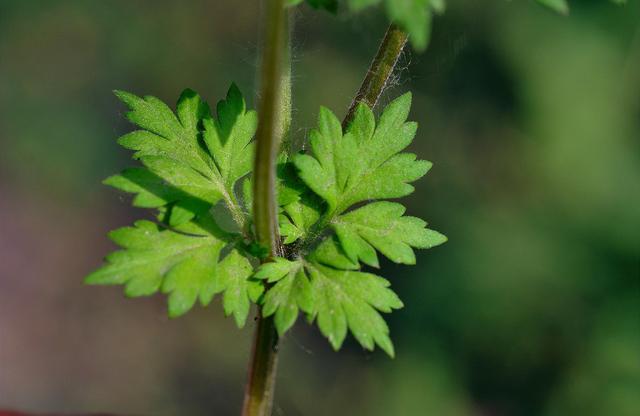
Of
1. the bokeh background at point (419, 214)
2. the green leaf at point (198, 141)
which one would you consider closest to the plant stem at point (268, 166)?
the green leaf at point (198, 141)

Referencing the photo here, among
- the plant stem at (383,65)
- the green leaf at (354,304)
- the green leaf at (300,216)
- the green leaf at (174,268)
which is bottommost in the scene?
the green leaf at (174,268)

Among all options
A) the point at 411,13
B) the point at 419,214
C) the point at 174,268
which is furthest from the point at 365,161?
the point at 419,214

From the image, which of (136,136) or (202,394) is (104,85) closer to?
(202,394)

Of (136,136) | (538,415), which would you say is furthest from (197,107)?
(538,415)

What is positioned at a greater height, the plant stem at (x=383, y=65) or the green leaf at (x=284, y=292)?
the plant stem at (x=383, y=65)

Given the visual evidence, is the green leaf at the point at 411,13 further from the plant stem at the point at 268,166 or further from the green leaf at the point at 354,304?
the green leaf at the point at 354,304

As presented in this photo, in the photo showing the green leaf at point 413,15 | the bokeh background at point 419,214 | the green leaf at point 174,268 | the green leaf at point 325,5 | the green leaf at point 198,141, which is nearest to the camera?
the green leaf at point 413,15
